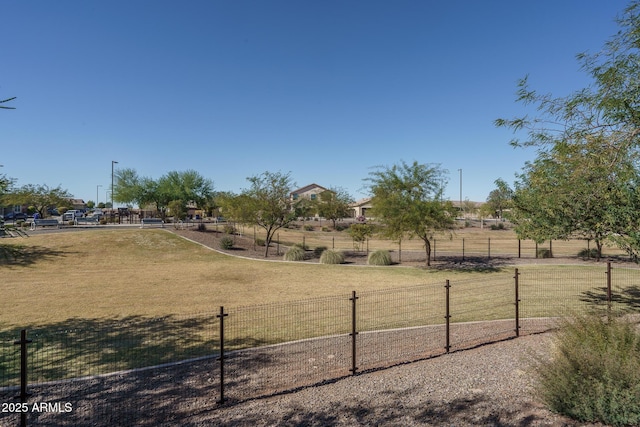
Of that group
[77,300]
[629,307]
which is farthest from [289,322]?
[629,307]

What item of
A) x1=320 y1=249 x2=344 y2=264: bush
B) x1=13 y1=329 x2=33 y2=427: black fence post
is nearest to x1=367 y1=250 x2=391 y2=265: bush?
x1=320 y1=249 x2=344 y2=264: bush

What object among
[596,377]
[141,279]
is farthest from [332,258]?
[596,377]

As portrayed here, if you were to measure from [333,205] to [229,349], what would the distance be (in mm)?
57943

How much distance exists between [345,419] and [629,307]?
12195mm

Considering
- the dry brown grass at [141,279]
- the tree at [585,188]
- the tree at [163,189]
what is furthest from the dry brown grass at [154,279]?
the tree at [163,189]

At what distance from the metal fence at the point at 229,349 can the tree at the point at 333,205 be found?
50354 millimetres

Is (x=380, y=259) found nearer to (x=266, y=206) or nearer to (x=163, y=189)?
(x=266, y=206)

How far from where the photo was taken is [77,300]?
1416cm

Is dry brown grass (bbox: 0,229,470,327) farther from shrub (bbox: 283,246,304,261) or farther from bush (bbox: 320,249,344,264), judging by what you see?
shrub (bbox: 283,246,304,261)

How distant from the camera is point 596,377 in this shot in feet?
16.4

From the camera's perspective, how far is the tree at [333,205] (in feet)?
217

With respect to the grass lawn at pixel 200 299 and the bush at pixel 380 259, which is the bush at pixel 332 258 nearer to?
the grass lawn at pixel 200 299

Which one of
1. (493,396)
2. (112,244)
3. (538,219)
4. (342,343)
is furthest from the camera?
(112,244)

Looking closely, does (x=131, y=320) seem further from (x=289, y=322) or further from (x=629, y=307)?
(x=629, y=307)
